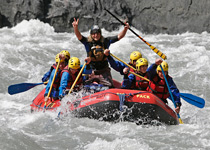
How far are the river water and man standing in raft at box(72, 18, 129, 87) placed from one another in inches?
34.2

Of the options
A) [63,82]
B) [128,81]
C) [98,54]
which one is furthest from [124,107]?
[63,82]

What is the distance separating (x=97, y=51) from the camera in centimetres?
578

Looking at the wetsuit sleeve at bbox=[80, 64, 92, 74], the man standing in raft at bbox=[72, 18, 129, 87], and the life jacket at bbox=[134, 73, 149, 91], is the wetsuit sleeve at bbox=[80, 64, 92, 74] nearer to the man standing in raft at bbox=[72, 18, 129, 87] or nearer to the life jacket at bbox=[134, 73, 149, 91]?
the man standing in raft at bbox=[72, 18, 129, 87]

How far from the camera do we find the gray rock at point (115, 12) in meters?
17.4

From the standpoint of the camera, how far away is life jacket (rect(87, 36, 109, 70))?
5.80 meters

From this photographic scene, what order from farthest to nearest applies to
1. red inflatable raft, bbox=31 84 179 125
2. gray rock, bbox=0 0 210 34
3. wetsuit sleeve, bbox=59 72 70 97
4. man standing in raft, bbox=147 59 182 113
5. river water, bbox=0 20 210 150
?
gray rock, bbox=0 0 210 34 → wetsuit sleeve, bbox=59 72 70 97 → man standing in raft, bbox=147 59 182 113 → red inflatable raft, bbox=31 84 179 125 → river water, bbox=0 20 210 150

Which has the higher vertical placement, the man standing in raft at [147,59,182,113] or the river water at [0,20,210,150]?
the man standing in raft at [147,59,182,113]

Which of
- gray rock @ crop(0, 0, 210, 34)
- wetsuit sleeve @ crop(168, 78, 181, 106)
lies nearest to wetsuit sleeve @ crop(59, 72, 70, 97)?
wetsuit sleeve @ crop(168, 78, 181, 106)

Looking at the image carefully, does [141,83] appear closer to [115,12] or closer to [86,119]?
[86,119]

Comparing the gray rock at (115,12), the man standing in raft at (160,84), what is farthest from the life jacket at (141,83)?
the gray rock at (115,12)

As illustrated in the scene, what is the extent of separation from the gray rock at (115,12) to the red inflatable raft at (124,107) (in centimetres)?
1254

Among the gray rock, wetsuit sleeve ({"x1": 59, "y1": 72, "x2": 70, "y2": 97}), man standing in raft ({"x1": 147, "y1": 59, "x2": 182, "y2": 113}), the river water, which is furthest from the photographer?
the gray rock

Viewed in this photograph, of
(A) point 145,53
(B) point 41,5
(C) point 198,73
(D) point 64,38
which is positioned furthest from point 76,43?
(C) point 198,73

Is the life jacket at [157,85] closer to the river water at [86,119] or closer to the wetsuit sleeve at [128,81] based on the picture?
the wetsuit sleeve at [128,81]
